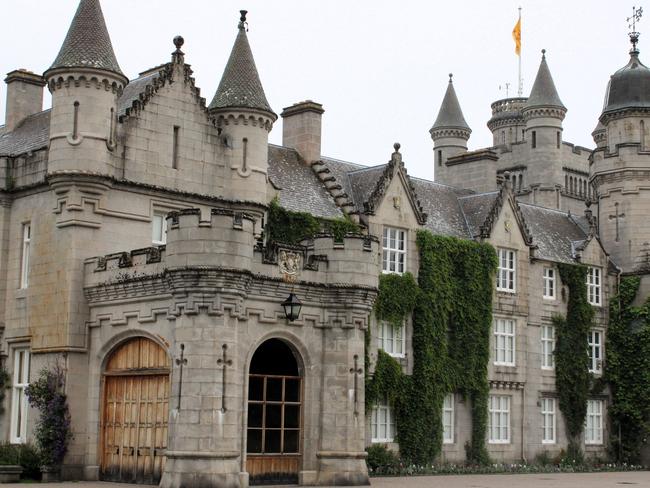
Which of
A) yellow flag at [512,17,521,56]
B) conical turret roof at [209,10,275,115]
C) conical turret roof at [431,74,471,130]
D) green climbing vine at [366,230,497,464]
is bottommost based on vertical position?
green climbing vine at [366,230,497,464]

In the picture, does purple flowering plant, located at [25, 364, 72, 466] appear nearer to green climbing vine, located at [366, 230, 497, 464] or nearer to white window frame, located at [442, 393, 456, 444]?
green climbing vine, located at [366, 230, 497, 464]

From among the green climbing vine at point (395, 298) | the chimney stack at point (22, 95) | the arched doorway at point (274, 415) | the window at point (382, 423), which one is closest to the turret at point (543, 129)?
the green climbing vine at point (395, 298)

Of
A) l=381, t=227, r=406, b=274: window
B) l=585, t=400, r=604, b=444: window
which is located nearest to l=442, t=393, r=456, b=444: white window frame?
l=381, t=227, r=406, b=274: window

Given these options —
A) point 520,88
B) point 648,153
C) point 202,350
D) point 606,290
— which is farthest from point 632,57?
point 520,88

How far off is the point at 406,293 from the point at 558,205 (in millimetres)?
35859

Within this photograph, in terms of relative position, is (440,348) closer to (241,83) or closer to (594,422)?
(594,422)

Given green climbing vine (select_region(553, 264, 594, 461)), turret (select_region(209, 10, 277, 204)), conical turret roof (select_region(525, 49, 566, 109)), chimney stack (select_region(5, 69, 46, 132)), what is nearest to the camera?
turret (select_region(209, 10, 277, 204))

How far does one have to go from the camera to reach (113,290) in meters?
29.5

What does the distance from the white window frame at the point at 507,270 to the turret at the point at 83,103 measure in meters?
17.5

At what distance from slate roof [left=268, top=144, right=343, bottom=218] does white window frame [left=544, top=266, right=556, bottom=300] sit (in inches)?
A: 423

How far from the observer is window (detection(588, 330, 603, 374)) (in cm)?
4656

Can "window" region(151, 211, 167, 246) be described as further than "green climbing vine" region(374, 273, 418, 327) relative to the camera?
No

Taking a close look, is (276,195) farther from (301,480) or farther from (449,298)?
(301,480)

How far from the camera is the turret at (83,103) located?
3097cm
